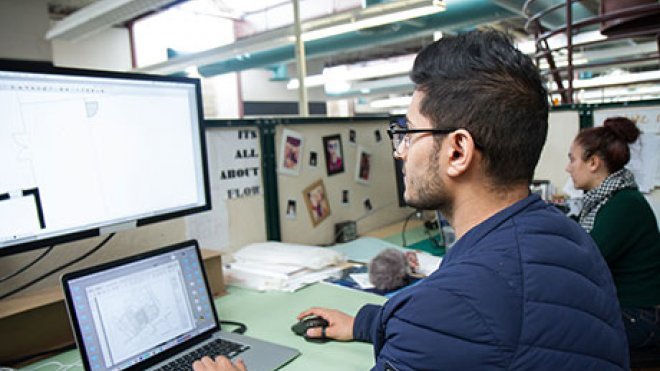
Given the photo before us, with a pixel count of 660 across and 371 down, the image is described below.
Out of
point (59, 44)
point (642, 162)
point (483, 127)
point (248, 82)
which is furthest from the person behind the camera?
point (248, 82)

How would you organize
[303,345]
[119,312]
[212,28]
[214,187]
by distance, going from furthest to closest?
[212,28] < [214,187] < [303,345] < [119,312]

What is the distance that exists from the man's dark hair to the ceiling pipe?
123 inches

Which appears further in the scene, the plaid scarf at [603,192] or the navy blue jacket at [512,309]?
the plaid scarf at [603,192]

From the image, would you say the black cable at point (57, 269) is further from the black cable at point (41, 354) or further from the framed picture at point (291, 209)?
the framed picture at point (291, 209)

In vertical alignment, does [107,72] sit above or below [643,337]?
above

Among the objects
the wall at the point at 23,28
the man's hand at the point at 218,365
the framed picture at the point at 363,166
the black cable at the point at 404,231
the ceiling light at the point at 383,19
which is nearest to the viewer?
the man's hand at the point at 218,365

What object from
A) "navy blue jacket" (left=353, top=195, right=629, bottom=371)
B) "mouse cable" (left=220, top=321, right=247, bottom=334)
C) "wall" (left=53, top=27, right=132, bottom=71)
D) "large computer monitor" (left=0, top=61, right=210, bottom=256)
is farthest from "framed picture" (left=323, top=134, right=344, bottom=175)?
"wall" (left=53, top=27, right=132, bottom=71)

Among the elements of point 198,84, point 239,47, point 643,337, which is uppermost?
point 239,47

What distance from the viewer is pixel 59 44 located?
577 centimetres

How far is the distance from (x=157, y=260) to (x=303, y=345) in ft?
1.14

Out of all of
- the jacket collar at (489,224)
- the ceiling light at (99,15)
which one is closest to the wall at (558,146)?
the jacket collar at (489,224)

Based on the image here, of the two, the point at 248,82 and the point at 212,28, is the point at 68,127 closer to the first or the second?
the point at 212,28

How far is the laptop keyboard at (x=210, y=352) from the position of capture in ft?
2.81

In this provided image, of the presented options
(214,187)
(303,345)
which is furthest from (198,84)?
(303,345)
